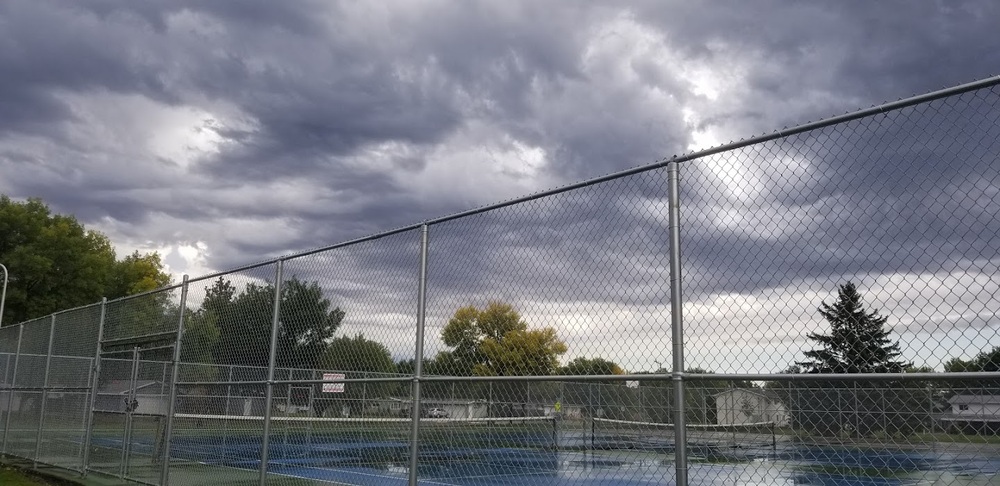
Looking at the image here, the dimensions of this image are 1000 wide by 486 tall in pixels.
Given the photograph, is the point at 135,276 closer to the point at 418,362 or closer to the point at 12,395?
the point at 12,395

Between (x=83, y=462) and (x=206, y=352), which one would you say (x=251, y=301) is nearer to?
(x=206, y=352)

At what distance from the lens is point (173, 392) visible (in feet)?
29.7

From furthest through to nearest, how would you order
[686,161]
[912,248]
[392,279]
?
[392,279] → [686,161] → [912,248]

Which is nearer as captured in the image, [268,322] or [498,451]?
[498,451]

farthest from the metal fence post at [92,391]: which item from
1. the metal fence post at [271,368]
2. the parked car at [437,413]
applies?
the parked car at [437,413]

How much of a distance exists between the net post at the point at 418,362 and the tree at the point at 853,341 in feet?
9.60

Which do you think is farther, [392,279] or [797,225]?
[392,279]

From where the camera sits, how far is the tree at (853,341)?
3.37 metres

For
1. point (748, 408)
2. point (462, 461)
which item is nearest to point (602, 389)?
point (748, 408)

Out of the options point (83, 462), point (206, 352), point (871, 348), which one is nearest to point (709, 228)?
point (871, 348)

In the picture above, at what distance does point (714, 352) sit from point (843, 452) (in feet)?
2.52

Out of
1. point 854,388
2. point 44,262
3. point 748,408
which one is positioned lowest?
point 748,408

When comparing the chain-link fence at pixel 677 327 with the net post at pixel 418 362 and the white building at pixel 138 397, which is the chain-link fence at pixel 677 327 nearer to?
the net post at pixel 418 362

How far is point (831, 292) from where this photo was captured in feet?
11.2
